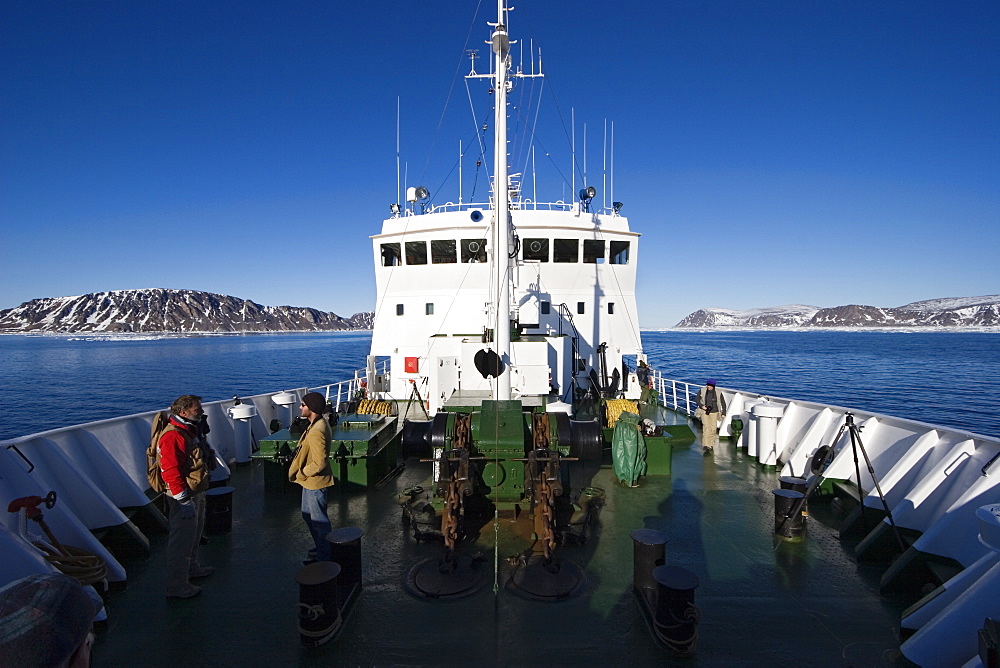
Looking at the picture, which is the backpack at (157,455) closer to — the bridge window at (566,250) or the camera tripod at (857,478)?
the camera tripod at (857,478)

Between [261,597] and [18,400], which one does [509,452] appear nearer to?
[261,597]

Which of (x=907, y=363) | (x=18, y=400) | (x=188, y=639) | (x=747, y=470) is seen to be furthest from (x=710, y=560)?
(x=907, y=363)

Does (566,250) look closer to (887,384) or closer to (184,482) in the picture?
Answer: (184,482)

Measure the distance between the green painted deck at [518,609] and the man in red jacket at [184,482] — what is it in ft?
0.89

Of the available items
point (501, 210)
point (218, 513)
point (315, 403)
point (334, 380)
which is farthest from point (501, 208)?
point (334, 380)

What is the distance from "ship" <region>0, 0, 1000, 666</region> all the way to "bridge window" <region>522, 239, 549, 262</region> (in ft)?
15.2

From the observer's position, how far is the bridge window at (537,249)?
579 inches

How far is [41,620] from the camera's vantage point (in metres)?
1.17

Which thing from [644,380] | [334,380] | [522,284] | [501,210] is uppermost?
[501,210]

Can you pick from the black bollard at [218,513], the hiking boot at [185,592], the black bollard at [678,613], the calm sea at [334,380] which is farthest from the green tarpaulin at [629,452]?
the calm sea at [334,380]

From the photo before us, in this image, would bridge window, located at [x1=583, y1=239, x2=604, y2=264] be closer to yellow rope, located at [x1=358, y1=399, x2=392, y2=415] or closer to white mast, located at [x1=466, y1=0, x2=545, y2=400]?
white mast, located at [x1=466, y1=0, x2=545, y2=400]

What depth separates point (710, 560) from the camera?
18.1 ft

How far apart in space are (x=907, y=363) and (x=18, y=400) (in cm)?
8246

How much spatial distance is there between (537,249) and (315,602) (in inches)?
470
